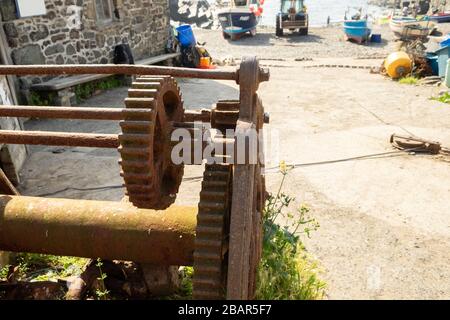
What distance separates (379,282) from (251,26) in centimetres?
2272

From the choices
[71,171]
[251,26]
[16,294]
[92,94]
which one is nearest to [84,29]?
[92,94]

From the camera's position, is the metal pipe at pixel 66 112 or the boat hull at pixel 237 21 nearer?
the metal pipe at pixel 66 112

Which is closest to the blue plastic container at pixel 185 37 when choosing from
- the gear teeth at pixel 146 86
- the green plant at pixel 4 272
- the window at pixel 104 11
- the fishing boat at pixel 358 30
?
the window at pixel 104 11

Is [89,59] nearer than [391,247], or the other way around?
[391,247]

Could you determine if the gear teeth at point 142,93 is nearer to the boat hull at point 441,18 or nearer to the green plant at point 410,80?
the green plant at point 410,80

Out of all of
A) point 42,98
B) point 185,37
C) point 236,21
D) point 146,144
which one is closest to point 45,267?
point 146,144

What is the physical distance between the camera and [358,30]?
22.1 meters

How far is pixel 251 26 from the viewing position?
2447 cm

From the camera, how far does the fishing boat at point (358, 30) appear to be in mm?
22109

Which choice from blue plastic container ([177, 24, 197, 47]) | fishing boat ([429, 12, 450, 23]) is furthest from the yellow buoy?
fishing boat ([429, 12, 450, 23])

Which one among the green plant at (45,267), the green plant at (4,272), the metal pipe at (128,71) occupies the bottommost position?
the green plant at (45,267)

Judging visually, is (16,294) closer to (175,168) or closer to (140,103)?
(175,168)

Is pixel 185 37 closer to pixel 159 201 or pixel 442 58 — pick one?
pixel 442 58

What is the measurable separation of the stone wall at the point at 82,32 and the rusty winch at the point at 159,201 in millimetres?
6441
